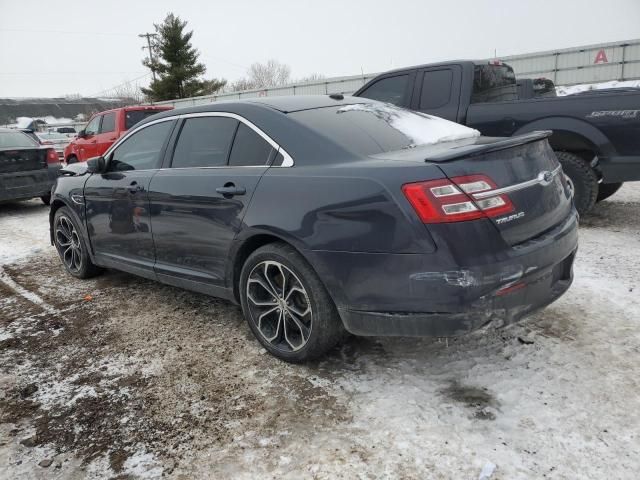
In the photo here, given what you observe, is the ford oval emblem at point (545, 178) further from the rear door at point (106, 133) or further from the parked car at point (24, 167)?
the rear door at point (106, 133)

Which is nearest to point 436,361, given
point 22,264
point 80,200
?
point 80,200

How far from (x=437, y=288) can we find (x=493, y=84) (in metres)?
4.66

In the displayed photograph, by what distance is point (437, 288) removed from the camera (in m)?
2.40

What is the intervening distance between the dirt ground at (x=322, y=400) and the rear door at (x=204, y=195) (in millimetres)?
506

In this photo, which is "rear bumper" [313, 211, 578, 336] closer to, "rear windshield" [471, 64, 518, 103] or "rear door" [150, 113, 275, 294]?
"rear door" [150, 113, 275, 294]

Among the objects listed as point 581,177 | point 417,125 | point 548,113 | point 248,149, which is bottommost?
point 581,177

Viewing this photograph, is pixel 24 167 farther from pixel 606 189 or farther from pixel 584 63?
pixel 584 63

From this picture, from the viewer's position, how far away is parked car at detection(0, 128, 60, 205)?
8.38 meters

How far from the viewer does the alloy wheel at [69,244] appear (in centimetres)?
501

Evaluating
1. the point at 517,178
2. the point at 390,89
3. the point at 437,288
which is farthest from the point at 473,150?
the point at 390,89

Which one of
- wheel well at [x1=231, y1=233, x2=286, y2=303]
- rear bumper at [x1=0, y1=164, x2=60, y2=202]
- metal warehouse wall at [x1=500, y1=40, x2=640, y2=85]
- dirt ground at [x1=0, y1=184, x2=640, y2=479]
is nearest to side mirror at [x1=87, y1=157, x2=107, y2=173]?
dirt ground at [x1=0, y1=184, x2=640, y2=479]

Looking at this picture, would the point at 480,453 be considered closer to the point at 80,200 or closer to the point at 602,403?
the point at 602,403

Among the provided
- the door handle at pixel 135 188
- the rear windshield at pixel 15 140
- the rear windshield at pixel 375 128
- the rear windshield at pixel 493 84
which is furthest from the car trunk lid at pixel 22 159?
the rear windshield at pixel 493 84

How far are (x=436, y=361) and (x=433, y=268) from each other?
0.89m
